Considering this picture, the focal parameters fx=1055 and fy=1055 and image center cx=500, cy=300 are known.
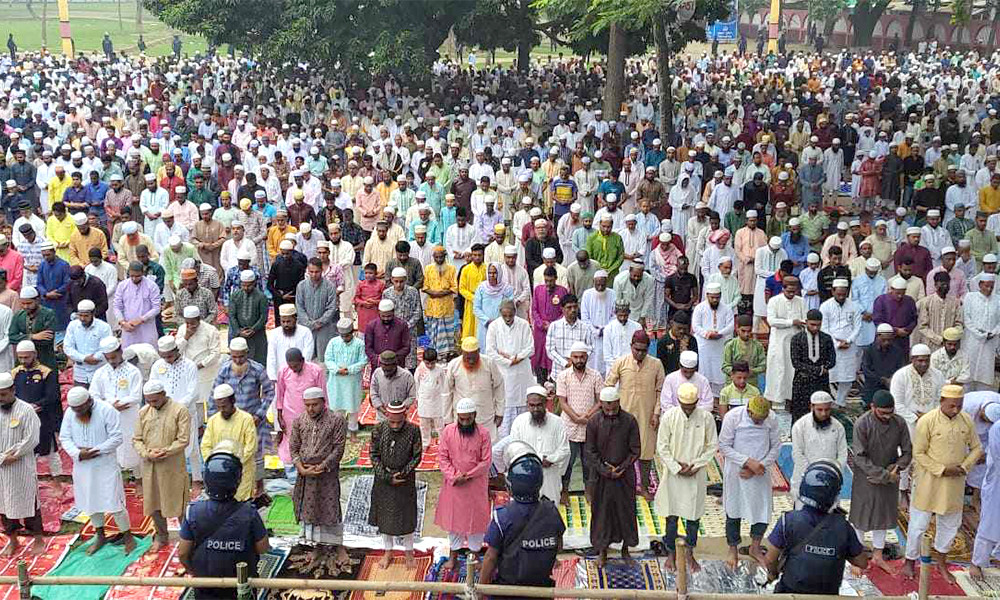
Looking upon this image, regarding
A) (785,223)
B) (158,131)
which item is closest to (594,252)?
(785,223)

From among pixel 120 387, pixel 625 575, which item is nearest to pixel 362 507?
pixel 120 387

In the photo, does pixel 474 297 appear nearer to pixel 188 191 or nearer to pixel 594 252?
pixel 594 252

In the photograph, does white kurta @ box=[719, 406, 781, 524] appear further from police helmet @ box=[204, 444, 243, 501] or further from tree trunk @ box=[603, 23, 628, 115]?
tree trunk @ box=[603, 23, 628, 115]

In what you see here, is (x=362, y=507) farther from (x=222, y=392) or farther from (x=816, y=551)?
(x=816, y=551)

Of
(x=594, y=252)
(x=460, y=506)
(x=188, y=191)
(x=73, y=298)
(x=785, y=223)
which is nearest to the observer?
(x=460, y=506)

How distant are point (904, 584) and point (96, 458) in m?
5.27

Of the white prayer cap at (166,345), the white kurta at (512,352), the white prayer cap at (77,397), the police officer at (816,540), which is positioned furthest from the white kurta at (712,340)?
the white prayer cap at (77,397)

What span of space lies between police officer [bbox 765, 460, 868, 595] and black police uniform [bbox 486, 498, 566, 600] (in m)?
1.10

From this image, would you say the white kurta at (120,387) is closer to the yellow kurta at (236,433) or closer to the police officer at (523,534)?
the yellow kurta at (236,433)

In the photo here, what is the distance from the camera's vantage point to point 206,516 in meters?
5.22

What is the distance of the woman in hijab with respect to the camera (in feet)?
30.8

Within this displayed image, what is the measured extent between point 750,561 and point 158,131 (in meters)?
14.7

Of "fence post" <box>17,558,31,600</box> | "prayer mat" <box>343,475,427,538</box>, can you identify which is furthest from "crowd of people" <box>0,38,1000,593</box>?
"fence post" <box>17,558,31,600</box>

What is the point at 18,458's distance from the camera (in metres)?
6.86
